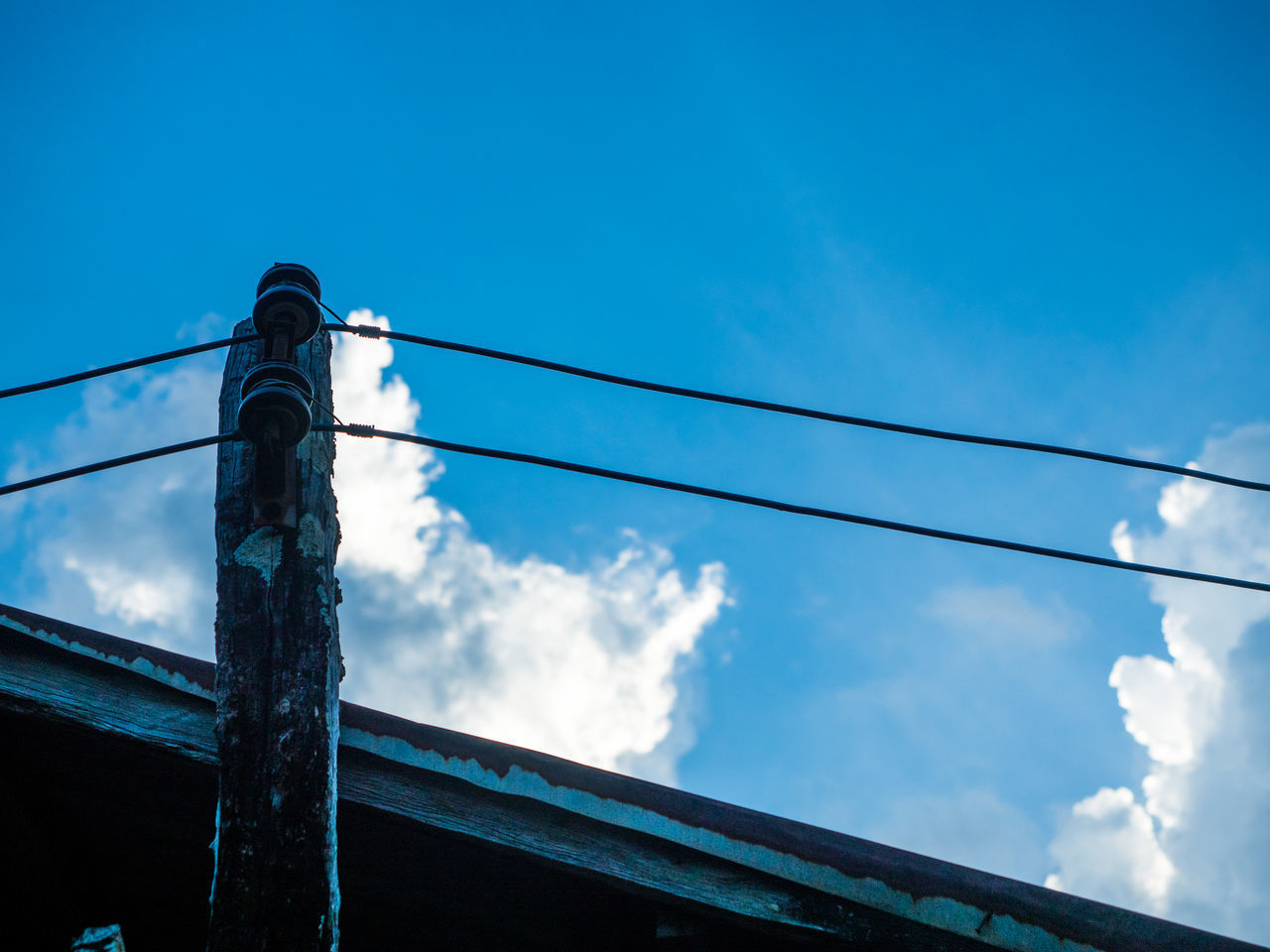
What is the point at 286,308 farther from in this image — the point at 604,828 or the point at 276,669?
the point at 604,828

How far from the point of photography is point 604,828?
2766mm

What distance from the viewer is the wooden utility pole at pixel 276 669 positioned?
1.96 meters

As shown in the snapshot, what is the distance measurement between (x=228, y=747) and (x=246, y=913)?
378 millimetres

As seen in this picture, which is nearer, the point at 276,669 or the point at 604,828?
the point at 276,669

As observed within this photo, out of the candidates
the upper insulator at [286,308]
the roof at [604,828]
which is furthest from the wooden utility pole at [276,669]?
the roof at [604,828]

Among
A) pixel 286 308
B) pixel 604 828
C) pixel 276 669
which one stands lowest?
pixel 604 828

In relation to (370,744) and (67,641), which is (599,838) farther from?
(67,641)

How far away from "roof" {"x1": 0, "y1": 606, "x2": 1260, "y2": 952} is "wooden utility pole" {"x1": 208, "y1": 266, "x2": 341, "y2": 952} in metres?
0.49

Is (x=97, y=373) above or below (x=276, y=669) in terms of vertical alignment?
above

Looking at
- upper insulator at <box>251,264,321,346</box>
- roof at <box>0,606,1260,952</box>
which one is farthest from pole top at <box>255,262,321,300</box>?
roof at <box>0,606,1260,952</box>

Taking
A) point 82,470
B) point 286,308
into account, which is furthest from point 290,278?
point 82,470

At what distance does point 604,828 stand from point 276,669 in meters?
1.13

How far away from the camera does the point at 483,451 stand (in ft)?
10.6

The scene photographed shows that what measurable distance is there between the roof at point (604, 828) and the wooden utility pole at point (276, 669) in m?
0.49
